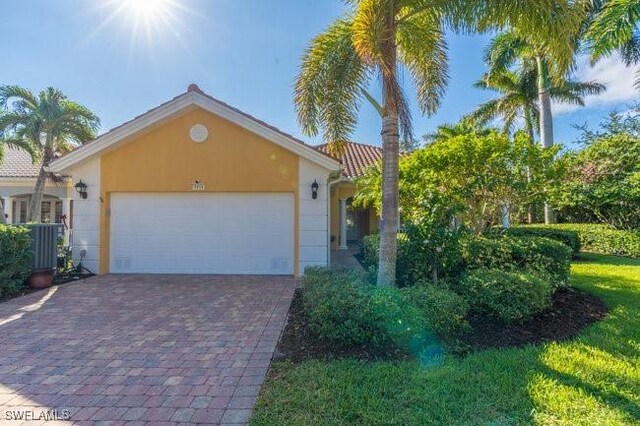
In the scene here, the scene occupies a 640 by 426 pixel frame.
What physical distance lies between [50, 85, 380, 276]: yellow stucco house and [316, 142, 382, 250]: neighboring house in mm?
4245

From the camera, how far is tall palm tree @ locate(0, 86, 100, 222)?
14.2 meters

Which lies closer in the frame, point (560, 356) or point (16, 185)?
point (560, 356)

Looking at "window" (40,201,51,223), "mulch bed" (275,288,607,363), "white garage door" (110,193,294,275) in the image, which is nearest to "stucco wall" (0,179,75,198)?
"window" (40,201,51,223)

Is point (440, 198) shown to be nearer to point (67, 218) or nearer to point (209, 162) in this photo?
point (209, 162)

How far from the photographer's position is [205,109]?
1109 cm

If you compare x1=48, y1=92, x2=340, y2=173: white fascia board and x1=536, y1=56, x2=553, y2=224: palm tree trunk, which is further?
x1=536, y1=56, x2=553, y2=224: palm tree trunk

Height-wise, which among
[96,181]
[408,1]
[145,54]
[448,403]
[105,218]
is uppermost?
[145,54]

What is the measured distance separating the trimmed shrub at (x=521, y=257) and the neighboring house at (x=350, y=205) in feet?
24.6

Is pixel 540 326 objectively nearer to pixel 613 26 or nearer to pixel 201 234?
pixel 613 26

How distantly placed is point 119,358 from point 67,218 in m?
17.4

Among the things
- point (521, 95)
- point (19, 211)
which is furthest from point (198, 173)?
point (521, 95)

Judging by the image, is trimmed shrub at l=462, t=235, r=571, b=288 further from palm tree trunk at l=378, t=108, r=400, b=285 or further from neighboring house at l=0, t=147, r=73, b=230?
neighboring house at l=0, t=147, r=73, b=230

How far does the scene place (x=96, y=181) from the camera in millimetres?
11320

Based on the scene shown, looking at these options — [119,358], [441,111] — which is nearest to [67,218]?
[119,358]
